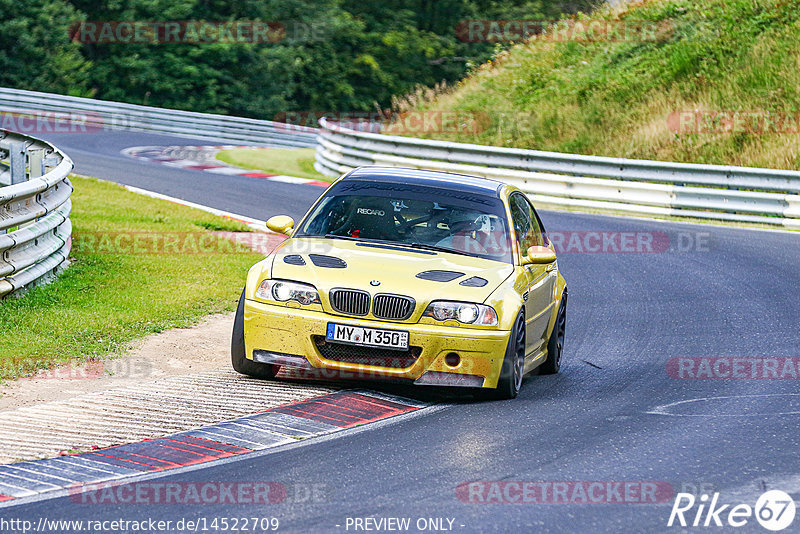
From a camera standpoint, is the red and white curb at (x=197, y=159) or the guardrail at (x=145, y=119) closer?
the red and white curb at (x=197, y=159)

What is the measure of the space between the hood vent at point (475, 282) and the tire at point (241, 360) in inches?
62.9

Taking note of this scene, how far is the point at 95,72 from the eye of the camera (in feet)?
162

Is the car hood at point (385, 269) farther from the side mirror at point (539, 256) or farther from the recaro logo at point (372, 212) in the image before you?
the recaro logo at point (372, 212)

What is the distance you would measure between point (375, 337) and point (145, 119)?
31.3m

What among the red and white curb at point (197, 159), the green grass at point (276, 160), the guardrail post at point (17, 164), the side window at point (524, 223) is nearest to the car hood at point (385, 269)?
the side window at point (524, 223)

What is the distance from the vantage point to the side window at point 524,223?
9.48 meters

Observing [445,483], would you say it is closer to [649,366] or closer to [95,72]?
[649,366]

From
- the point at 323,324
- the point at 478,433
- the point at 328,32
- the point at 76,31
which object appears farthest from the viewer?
the point at 328,32

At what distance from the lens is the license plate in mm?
8031

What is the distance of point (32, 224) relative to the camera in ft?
35.8

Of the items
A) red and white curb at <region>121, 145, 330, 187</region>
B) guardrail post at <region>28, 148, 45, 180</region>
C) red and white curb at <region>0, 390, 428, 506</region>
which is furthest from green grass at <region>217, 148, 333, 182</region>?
red and white curb at <region>0, 390, 428, 506</region>

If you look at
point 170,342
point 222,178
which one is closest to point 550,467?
point 170,342

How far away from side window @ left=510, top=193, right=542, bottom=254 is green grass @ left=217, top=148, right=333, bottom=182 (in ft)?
53.6

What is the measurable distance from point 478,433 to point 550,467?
885 mm
